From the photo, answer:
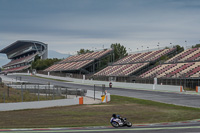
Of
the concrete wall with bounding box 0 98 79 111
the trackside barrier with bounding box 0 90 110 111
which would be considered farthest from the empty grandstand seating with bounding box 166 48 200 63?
the concrete wall with bounding box 0 98 79 111

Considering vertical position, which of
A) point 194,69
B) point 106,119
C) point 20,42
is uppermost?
point 20,42

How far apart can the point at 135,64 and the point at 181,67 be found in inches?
844

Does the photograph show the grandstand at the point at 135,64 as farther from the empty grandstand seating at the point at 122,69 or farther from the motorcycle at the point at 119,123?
the motorcycle at the point at 119,123

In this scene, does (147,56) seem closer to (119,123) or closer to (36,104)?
(36,104)

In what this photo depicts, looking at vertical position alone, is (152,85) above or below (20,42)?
below

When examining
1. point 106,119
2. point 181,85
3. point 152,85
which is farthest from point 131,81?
point 106,119

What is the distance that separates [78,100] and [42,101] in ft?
16.9

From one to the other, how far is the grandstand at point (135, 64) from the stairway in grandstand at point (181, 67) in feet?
22.7

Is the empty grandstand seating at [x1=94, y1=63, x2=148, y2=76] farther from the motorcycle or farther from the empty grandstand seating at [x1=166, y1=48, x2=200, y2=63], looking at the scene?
the motorcycle

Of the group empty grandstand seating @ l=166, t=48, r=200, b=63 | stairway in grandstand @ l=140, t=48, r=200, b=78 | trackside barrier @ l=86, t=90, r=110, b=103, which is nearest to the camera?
trackside barrier @ l=86, t=90, r=110, b=103

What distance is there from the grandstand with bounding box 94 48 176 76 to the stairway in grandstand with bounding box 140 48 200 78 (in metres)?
6.90

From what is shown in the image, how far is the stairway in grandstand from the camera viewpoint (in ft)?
194

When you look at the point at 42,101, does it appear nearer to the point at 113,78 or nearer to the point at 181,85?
the point at 181,85

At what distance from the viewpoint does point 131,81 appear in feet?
227
